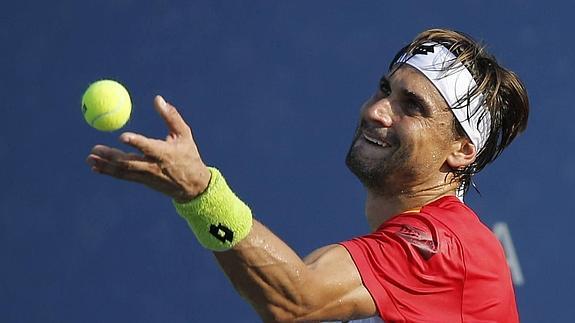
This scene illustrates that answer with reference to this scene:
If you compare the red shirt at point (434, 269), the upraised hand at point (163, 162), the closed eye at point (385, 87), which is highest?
the closed eye at point (385, 87)

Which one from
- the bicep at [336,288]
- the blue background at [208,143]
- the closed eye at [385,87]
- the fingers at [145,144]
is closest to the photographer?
the fingers at [145,144]

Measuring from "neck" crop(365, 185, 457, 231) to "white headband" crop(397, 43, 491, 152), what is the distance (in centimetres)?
21

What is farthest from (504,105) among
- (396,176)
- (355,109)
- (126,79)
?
(126,79)

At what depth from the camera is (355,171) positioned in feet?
12.5

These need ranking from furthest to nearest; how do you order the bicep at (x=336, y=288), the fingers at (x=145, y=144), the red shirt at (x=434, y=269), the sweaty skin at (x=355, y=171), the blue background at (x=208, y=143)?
the blue background at (x=208, y=143), the red shirt at (x=434, y=269), the bicep at (x=336, y=288), the sweaty skin at (x=355, y=171), the fingers at (x=145, y=144)

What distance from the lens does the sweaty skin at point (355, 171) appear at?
2.75 m

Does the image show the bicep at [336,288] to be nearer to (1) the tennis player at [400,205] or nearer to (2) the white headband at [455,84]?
(1) the tennis player at [400,205]

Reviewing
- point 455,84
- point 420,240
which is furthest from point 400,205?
point 420,240

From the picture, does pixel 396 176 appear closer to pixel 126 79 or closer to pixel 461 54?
pixel 461 54

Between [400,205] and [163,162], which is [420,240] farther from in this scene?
[163,162]

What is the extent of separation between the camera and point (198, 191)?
2873mm

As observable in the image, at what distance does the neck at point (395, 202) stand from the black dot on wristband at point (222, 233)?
0.99m

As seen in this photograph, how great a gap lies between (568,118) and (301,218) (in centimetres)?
133

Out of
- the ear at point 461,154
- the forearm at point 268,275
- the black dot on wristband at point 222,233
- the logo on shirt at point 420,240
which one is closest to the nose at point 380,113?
the ear at point 461,154
